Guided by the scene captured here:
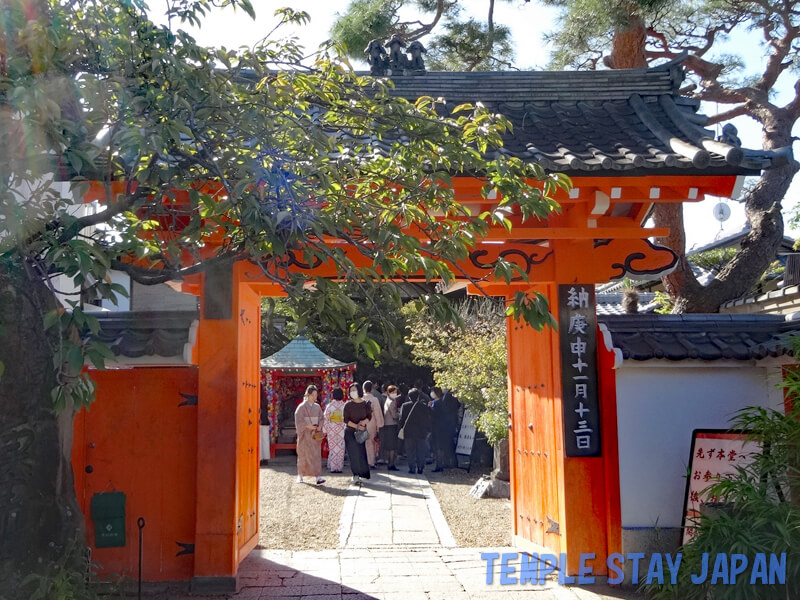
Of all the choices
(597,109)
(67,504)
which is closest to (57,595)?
(67,504)

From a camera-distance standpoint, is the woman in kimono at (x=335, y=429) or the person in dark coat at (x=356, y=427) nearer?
the person in dark coat at (x=356, y=427)

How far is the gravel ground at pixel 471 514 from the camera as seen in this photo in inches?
332

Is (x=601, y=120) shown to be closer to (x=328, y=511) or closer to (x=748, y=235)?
(x=748, y=235)

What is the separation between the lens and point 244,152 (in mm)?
4344

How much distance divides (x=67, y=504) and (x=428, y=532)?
5385mm

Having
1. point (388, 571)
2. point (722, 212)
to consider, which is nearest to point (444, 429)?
point (388, 571)

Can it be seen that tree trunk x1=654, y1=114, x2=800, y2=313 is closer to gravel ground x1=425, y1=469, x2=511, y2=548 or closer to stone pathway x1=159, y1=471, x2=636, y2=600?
gravel ground x1=425, y1=469, x2=511, y2=548

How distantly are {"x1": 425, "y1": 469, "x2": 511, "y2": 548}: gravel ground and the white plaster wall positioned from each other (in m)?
2.23

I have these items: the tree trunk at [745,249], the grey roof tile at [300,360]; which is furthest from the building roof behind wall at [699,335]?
the grey roof tile at [300,360]

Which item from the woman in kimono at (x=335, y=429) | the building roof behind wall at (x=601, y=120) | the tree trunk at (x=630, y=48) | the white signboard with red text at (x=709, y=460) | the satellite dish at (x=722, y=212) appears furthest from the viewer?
the satellite dish at (x=722, y=212)

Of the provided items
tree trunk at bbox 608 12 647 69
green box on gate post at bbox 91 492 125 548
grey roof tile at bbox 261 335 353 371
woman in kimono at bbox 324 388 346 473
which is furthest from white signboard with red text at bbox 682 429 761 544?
grey roof tile at bbox 261 335 353 371

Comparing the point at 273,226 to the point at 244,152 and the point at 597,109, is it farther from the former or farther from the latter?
the point at 597,109

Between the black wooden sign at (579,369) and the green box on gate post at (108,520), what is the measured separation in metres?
3.75

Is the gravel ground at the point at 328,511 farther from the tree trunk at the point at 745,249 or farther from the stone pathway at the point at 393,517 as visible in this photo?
the tree trunk at the point at 745,249
